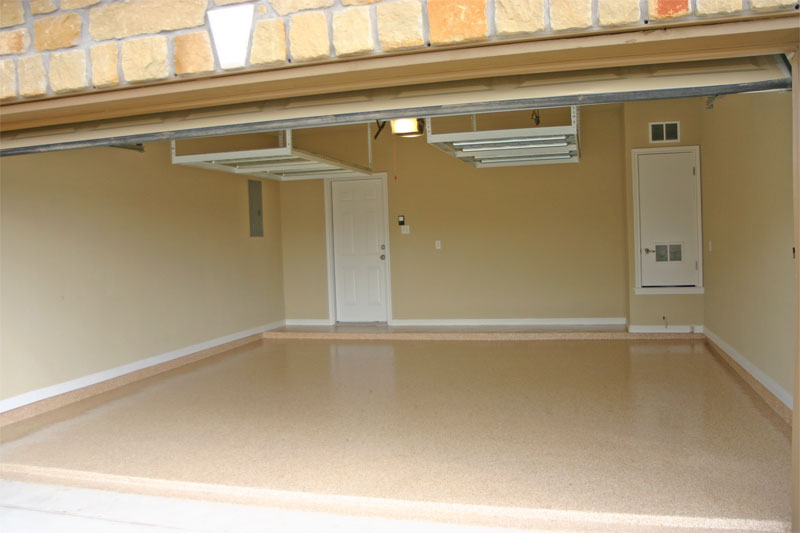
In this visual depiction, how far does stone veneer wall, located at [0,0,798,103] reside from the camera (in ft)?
6.84

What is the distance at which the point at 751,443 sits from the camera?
371 cm

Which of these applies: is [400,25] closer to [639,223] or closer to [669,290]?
[639,223]

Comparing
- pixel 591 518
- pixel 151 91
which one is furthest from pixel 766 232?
pixel 151 91

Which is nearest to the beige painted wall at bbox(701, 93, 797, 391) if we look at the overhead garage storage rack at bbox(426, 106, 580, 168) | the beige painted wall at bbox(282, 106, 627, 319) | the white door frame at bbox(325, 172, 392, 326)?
the overhead garage storage rack at bbox(426, 106, 580, 168)

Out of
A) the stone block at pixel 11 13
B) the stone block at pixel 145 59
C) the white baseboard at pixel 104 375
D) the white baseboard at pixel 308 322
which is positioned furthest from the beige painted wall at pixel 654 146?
the stone block at pixel 11 13

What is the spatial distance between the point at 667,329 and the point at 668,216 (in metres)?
1.25

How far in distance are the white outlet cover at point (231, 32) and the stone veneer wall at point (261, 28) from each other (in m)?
0.02

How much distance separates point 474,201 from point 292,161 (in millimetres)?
2854

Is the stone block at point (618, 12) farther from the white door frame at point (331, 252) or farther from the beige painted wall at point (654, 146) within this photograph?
the white door frame at point (331, 252)

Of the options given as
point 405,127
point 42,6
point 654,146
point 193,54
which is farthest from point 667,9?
point 654,146

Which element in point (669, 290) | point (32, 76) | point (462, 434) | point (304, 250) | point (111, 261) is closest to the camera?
point (32, 76)

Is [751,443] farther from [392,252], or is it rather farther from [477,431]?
[392,252]

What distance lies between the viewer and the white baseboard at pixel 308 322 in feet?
30.1

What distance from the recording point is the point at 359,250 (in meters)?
9.10
